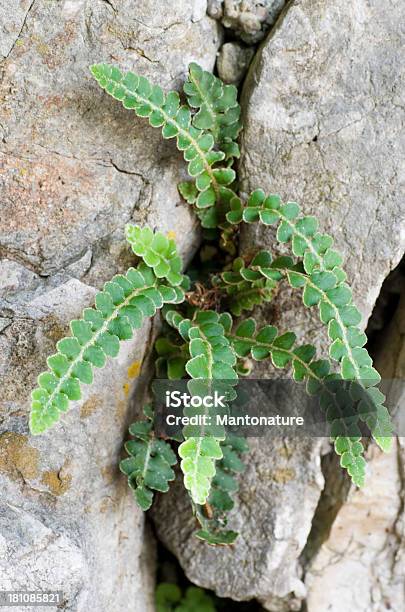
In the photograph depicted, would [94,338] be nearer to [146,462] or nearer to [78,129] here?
[146,462]

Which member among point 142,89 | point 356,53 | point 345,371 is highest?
point 356,53

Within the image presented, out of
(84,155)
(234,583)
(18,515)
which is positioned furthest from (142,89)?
(234,583)

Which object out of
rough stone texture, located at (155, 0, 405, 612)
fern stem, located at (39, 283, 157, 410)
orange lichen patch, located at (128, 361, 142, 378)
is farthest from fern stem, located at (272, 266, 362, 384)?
orange lichen patch, located at (128, 361, 142, 378)

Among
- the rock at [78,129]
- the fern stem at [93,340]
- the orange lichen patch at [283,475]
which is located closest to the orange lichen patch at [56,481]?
the fern stem at [93,340]

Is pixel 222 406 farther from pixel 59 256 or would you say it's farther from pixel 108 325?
pixel 59 256

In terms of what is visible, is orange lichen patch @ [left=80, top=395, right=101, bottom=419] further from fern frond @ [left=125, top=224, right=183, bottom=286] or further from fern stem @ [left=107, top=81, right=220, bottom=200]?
fern stem @ [left=107, top=81, right=220, bottom=200]

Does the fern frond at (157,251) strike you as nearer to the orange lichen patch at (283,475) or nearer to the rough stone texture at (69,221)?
the rough stone texture at (69,221)
